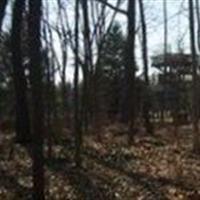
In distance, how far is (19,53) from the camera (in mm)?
21734

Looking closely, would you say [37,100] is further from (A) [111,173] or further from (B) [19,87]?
(B) [19,87]

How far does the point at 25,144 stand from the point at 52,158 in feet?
11.1

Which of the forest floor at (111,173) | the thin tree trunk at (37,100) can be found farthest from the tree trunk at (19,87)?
the thin tree trunk at (37,100)

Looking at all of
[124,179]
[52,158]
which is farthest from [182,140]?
[124,179]

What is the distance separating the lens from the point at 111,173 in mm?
15789

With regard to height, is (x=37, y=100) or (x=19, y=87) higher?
(x=19, y=87)

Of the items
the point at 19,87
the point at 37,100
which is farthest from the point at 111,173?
the point at 19,87

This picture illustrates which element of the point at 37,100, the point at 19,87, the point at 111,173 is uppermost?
the point at 19,87

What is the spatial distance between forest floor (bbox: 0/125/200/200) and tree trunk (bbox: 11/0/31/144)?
610 millimetres

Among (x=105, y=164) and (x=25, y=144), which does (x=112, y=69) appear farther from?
(x=105, y=164)

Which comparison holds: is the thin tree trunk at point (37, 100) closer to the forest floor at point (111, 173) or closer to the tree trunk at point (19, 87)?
the forest floor at point (111, 173)

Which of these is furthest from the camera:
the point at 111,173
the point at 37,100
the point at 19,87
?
the point at 19,87

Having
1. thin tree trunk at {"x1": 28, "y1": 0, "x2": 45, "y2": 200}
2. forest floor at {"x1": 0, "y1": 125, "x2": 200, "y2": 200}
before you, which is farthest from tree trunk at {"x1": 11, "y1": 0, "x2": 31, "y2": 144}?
thin tree trunk at {"x1": 28, "y1": 0, "x2": 45, "y2": 200}

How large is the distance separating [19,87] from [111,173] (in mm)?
7280
